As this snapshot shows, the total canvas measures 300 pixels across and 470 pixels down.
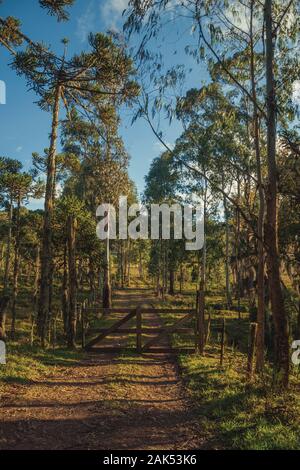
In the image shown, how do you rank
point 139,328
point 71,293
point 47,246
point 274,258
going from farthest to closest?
1. point 47,246
2. point 71,293
3. point 139,328
4. point 274,258

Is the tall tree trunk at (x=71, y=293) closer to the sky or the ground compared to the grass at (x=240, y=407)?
closer to the sky

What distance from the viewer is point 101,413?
296 inches

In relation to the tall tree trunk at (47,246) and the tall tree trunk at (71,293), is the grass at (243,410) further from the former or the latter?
the tall tree trunk at (47,246)

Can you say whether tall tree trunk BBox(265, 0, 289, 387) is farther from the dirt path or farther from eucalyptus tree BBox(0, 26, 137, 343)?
eucalyptus tree BBox(0, 26, 137, 343)

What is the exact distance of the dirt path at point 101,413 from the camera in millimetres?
6126

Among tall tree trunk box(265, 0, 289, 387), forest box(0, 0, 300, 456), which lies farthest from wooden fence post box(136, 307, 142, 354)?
tall tree trunk box(265, 0, 289, 387)

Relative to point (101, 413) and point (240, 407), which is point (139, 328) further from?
point (240, 407)

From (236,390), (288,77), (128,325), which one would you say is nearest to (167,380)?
(236,390)

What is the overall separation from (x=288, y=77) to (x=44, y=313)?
12181mm

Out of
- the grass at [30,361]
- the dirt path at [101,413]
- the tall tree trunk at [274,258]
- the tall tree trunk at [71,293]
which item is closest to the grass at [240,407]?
the dirt path at [101,413]

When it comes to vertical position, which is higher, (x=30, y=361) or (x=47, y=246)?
(x=47, y=246)

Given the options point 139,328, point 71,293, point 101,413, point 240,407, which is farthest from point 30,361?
point 240,407

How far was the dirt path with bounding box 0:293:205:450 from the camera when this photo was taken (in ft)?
20.1

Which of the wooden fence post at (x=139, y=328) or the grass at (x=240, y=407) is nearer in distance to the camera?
the grass at (x=240, y=407)
